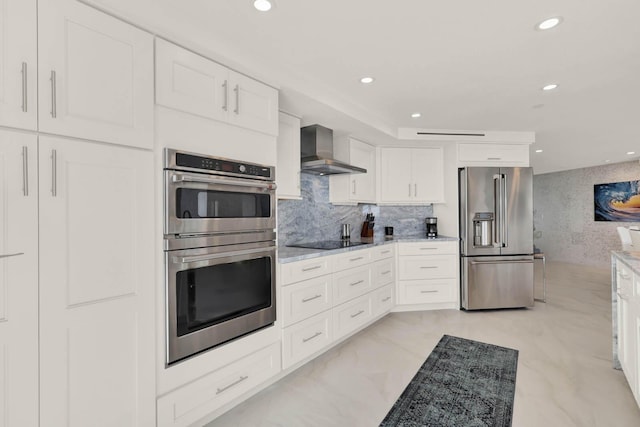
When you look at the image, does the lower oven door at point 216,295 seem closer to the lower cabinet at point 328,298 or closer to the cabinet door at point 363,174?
the lower cabinet at point 328,298

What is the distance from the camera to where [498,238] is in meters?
4.17

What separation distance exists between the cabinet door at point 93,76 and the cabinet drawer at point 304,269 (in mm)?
1261

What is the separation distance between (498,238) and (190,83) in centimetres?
388

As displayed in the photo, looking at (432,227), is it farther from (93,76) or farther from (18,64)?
(18,64)

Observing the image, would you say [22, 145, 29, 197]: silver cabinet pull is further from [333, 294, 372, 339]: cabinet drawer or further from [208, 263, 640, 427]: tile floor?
[333, 294, 372, 339]: cabinet drawer

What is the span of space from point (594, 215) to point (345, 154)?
7.00 metres

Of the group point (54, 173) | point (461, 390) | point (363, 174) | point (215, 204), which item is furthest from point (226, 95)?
point (461, 390)

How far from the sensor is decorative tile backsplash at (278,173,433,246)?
3.47 m

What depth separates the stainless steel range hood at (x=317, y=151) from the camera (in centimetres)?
323

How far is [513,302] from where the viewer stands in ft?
13.7

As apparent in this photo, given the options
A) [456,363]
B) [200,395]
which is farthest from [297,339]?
[456,363]

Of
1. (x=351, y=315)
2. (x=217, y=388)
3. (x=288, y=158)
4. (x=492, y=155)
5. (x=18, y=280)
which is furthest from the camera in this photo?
(x=492, y=155)

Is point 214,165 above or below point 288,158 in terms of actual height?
below

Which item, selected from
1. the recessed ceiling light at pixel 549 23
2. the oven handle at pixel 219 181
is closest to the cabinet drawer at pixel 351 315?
the oven handle at pixel 219 181
